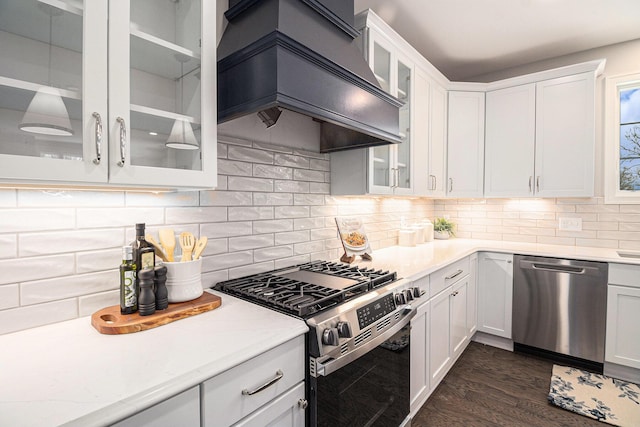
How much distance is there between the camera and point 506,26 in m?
2.55

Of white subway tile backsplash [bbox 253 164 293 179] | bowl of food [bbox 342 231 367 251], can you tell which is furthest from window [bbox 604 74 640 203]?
white subway tile backsplash [bbox 253 164 293 179]

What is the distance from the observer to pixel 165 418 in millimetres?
743

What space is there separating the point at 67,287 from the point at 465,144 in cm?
330

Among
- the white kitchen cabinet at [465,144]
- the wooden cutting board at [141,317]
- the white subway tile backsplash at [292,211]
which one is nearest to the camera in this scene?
the wooden cutting board at [141,317]

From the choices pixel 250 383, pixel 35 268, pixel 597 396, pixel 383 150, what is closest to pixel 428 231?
pixel 383 150

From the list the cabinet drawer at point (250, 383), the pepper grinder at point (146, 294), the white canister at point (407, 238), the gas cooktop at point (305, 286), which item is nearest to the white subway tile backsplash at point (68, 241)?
the pepper grinder at point (146, 294)

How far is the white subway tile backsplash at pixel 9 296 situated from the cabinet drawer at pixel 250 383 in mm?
736

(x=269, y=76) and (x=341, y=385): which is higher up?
(x=269, y=76)

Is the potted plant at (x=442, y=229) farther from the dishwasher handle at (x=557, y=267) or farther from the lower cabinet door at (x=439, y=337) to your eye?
the lower cabinet door at (x=439, y=337)

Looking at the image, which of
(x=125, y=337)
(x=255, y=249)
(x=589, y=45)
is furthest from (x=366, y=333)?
(x=589, y=45)

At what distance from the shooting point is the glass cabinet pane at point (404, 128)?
7.80 feet

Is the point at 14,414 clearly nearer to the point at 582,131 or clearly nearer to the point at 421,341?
the point at 421,341

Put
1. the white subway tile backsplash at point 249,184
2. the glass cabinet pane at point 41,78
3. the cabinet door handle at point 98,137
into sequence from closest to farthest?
the glass cabinet pane at point 41,78, the cabinet door handle at point 98,137, the white subway tile backsplash at point 249,184

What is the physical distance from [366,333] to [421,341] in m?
0.75
